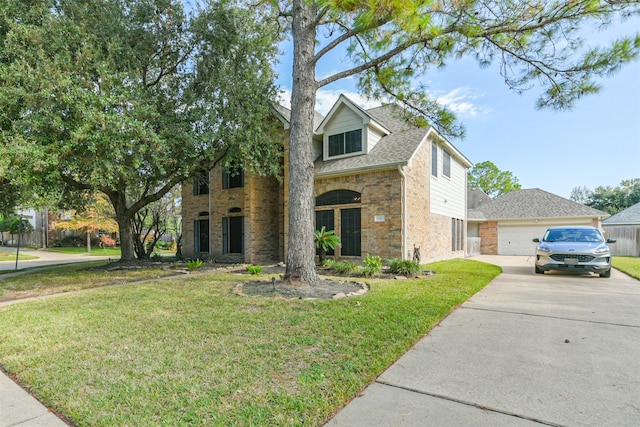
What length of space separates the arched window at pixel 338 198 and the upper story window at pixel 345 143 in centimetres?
180

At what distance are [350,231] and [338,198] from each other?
1.43 metres

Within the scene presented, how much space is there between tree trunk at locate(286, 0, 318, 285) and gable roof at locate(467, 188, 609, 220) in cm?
1736

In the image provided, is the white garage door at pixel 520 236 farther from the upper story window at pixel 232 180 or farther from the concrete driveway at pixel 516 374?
the upper story window at pixel 232 180

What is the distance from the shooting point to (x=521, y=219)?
66.7 ft

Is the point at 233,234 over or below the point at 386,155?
below

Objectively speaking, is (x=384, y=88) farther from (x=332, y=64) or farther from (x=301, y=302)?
(x=301, y=302)

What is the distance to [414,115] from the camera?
9.29m

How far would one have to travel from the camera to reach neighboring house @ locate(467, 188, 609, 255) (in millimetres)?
19234

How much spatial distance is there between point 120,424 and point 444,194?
15.1 meters

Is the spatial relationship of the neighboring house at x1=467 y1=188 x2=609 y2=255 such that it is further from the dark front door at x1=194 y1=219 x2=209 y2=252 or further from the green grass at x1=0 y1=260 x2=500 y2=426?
the green grass at x1=0 y1=260 x2=500 y2=426

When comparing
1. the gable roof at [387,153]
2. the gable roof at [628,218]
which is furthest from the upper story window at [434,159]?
the gable roof at [628,218]

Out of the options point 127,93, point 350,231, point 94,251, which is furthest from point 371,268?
point 94,251

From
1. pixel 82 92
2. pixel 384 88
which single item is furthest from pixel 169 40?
pixel 384 88

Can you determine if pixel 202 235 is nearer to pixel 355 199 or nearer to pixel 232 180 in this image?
pixel 232 180
